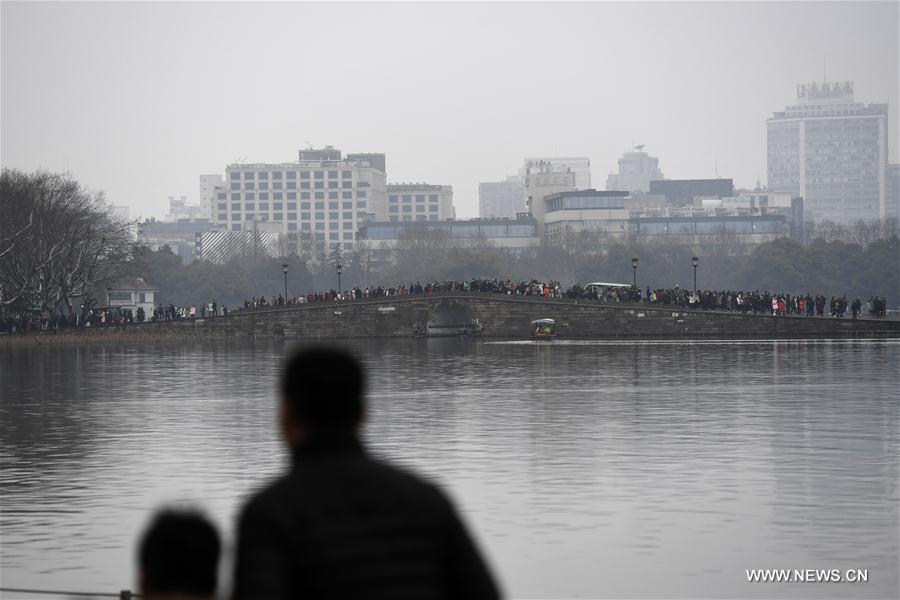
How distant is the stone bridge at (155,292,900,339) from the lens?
8100 centimetres

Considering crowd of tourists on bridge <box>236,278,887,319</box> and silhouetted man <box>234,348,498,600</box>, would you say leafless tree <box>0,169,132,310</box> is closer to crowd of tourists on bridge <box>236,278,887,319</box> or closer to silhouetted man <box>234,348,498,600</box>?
crowd of tourists on bridge <box>236,278,887,319</box>

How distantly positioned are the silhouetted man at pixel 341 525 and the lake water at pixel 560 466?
8.48 m

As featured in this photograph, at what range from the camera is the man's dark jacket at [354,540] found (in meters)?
4.39

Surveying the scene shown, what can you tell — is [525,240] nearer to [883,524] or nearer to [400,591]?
[883,524]

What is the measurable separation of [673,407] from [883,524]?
15.8 metres

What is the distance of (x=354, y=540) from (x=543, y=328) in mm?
77633

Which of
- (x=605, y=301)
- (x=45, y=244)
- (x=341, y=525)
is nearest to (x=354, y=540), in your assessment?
(x=341, y=525)

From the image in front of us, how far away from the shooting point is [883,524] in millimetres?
16016

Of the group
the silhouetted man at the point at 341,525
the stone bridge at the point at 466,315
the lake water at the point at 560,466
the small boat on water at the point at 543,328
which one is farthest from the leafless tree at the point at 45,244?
the silhouetted man at the point at 341,525

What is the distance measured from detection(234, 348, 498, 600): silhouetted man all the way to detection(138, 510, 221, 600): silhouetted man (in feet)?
0.33

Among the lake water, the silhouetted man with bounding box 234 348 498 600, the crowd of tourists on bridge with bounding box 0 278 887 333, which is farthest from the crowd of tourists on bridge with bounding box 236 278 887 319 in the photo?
the silhouetted man with bounding box 234 348 498 600

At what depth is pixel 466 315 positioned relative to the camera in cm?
9119

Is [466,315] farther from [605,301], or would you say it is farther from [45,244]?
[45,244]

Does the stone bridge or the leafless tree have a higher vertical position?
the leafless tree
